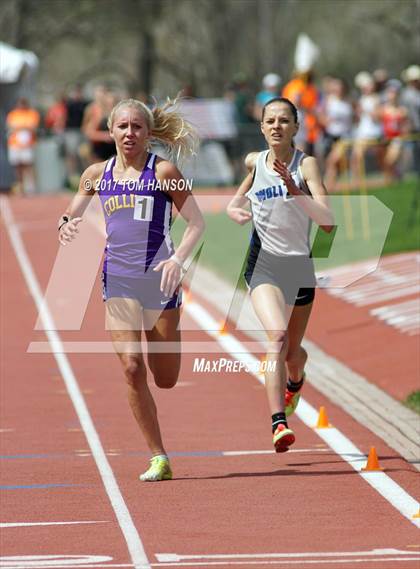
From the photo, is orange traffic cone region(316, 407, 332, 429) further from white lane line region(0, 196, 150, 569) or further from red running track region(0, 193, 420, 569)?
white lane line region(0, 196, 150, 569)

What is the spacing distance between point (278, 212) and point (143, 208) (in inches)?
41.0

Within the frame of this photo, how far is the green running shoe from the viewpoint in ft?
32.0

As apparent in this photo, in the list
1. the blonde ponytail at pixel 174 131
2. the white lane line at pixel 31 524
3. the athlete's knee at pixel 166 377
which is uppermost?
the blonde ponytail at pixel 174 131

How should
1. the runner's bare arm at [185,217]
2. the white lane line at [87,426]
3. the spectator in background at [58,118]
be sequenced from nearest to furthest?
1. the white lane line at [87,426]
2. the runner's bare arm at [185,217]
3. the spectator in background at [58,118]

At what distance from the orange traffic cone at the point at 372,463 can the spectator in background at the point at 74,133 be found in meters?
27.6

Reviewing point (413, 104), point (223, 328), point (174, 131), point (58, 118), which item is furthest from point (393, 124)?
point (174, 131)

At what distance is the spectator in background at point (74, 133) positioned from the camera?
37.2 metres

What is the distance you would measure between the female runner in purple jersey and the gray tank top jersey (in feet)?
2.15

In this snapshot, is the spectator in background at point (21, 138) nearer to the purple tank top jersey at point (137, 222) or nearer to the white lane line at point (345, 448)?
the white lane line at point (345, 448)

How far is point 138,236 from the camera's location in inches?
370

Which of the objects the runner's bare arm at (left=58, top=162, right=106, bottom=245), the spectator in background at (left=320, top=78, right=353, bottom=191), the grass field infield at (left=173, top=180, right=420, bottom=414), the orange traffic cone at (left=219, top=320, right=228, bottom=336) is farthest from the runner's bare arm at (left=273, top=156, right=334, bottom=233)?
the spectator in background at (left=320, top=78, right=353, bottom=191)

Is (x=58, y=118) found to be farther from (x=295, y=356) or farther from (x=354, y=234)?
(x=295, y=356)

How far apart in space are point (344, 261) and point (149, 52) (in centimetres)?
4865

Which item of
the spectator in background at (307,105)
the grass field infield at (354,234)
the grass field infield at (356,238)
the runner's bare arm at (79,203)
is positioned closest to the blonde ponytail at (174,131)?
the runner's bare arm at (79,203)
